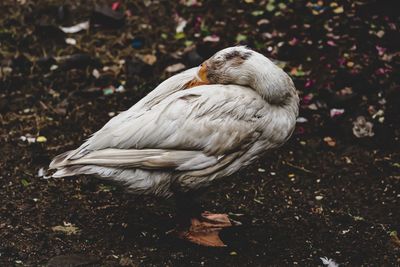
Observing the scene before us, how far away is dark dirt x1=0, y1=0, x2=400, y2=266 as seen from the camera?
464 cm

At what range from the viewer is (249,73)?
14.5 ft

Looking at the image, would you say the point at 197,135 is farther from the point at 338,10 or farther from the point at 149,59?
the point at 338,10

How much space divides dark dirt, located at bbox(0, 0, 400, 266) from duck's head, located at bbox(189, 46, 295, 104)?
877 mm

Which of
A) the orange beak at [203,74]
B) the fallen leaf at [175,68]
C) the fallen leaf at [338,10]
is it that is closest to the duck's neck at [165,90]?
the orange beak at [203,74]

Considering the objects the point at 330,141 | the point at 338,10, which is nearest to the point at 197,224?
the point at 330,141

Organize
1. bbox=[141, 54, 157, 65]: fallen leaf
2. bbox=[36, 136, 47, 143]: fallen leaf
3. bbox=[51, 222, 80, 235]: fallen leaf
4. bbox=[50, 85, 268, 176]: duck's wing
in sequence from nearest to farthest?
bbox=[50, 85, 268, 176]: duck's wing, bbox=[51, 222, 80, 235]: fallen leaf, bbox=[36, 136, 47, 143]: fallen leaf, bbox=[141, 54, 157, 65]: fallen leaf

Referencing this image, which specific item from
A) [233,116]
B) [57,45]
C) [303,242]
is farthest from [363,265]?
[57,45]

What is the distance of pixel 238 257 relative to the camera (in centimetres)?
452

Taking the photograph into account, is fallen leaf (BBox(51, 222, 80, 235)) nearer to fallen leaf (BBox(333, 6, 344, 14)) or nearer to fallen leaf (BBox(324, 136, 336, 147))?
fallen leaf (BBox(324, 136, 336, 147))

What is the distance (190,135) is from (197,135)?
0.14 feet

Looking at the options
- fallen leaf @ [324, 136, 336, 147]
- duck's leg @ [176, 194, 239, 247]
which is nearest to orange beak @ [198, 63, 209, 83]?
duck's leg @ [176, 194, 239, 247]

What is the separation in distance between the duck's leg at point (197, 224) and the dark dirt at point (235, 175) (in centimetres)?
6

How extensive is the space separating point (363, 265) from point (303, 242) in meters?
0.43

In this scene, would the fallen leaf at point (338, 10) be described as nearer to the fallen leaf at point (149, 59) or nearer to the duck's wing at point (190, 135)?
the fallen leaf at point (149, 59)
